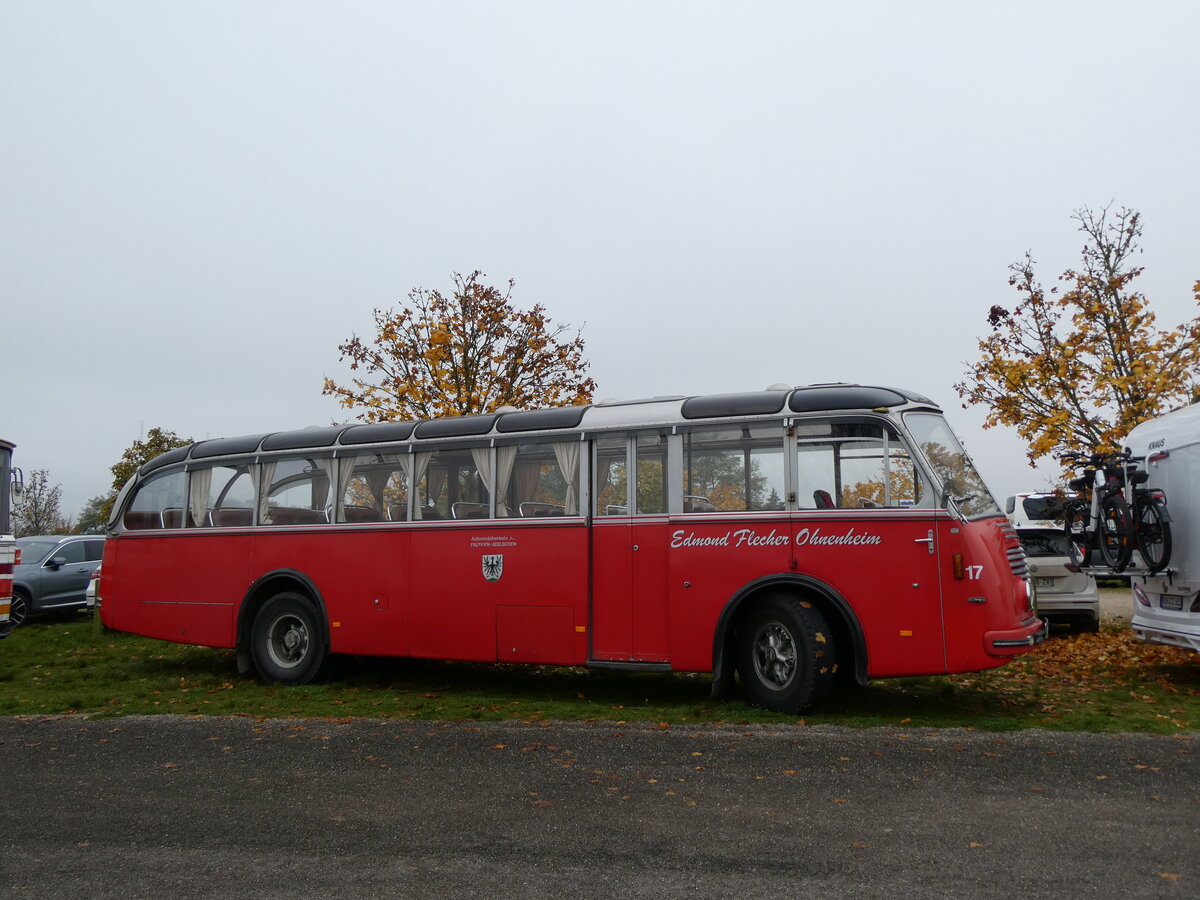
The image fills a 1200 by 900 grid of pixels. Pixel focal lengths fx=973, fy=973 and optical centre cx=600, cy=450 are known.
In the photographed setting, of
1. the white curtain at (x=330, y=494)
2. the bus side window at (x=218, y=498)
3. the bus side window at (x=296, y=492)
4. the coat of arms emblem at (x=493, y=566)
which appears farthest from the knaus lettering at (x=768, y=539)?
the bus side window at (x=218, y=498)

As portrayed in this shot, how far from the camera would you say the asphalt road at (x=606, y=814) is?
15.3 feet

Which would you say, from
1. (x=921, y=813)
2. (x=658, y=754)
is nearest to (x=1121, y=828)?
(x=921, y=813)

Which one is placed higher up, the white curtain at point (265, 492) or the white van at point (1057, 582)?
the white curtain at point (265, 492)

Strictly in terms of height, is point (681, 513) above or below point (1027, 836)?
above

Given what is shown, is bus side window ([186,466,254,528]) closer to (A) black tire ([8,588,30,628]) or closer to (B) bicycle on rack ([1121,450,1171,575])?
(A) black tire ([8,588,30,628])

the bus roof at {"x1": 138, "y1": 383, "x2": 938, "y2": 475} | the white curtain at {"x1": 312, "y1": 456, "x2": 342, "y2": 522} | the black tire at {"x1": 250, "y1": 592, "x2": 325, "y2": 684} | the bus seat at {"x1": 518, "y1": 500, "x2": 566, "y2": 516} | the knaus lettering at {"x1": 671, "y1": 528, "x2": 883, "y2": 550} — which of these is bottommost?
the black tire at {"x1": 250, "y1": 592, "x2": 325, "y2": 684}

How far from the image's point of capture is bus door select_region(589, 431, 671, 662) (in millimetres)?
9172

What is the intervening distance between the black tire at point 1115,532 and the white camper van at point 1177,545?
1.08 ft

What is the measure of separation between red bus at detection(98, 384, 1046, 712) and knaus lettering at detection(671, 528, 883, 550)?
0.06 feet

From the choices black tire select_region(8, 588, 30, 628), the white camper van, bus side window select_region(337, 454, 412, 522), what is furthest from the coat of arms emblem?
black tire select_region(8, 588, 30, 628)

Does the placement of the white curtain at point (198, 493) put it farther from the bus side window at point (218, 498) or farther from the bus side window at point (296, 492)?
the bus side window at point (296, 492)

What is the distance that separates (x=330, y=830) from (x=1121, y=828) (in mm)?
4294

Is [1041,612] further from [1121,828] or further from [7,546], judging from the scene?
[7,546]

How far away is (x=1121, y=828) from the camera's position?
16.7 ft
